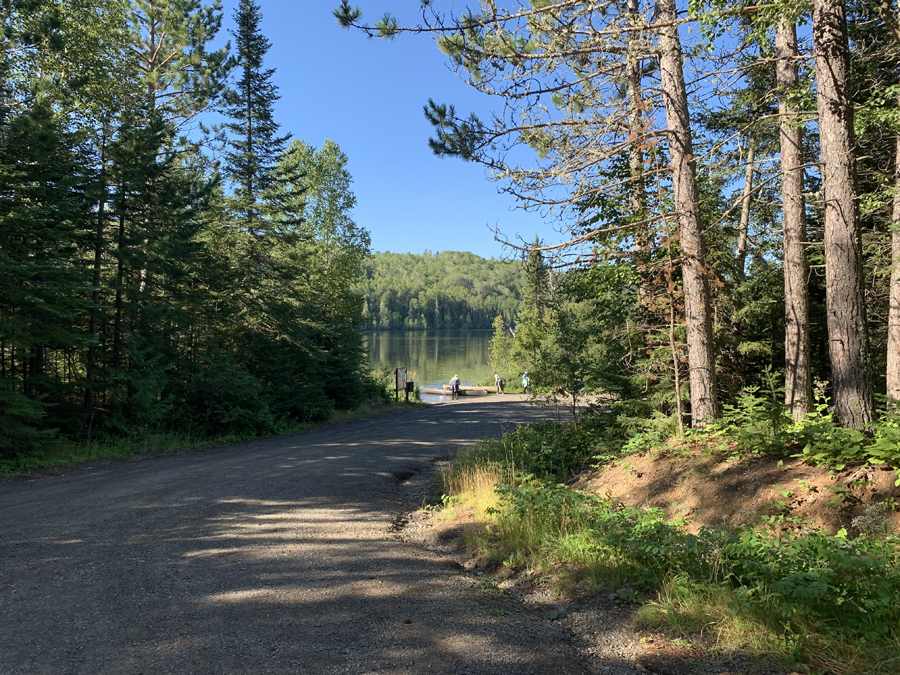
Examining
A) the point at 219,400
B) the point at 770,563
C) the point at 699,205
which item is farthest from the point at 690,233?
the point at 219,400

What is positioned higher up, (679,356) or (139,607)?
(679,356)

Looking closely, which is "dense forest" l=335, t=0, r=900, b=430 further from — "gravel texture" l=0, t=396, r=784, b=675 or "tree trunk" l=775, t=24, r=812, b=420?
"gravel texture" l=0, t=396, r=784, b=675

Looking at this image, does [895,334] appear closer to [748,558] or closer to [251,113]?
[748,558]

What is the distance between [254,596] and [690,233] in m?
6.56

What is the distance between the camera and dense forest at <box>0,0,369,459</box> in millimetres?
10391

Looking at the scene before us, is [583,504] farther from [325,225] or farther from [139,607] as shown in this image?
[325,225]

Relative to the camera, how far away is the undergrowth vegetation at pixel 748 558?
3016mm

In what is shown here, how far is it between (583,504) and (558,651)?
8.32 feet

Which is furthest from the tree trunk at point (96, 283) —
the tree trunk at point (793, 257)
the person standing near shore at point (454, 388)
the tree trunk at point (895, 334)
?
the person standing near shore at point (454, 388)

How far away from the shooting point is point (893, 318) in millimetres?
7562

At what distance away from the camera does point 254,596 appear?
3916 mm

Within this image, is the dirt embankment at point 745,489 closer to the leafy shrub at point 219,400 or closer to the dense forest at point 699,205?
the dense forest at point 699,205

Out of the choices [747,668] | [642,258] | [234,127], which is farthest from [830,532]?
[234,127]

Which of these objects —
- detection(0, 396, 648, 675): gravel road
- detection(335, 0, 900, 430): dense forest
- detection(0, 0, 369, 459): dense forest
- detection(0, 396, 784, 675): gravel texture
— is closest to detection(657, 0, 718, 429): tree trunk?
detection(335, 0, 900, 430): dense forest
